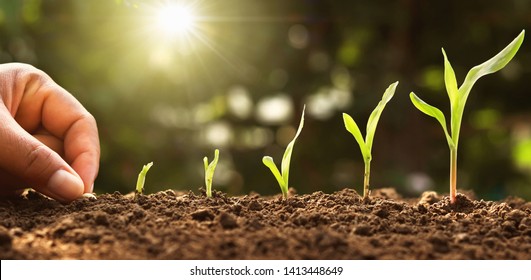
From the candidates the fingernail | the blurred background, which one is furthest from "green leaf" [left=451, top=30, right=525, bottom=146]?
the blurred background

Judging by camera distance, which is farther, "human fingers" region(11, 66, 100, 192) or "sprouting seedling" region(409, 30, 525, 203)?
"human fingers" region(11, 66, 100, 192)

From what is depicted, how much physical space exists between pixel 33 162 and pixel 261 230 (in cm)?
59

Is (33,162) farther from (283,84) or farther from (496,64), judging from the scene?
(283,84)

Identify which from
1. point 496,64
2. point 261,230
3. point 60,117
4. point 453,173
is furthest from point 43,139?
point 496,64

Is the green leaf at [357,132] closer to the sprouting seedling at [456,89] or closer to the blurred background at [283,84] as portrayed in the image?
the sprouting seedling at [456,89]

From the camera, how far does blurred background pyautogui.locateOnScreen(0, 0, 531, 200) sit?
350cm

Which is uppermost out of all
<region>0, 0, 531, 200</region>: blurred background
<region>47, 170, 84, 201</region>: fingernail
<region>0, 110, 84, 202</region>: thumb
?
<region>0, 0, 531, 200</region>: blurred background

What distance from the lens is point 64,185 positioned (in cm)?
138

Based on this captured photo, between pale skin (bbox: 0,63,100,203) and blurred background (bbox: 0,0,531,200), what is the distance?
1641 millimetres

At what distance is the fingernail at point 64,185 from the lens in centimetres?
137

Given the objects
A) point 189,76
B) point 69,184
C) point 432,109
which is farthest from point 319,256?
point 189,76

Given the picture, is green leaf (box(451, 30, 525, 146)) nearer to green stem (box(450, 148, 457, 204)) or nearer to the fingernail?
green stem (box(450, 148, 457, 204))

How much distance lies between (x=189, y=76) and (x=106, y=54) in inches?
20.5
